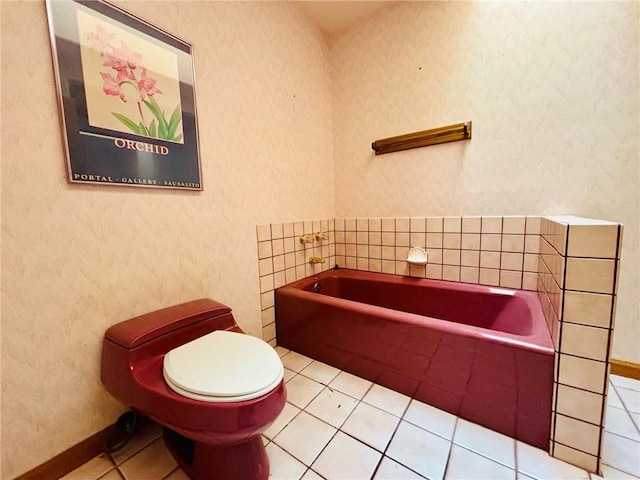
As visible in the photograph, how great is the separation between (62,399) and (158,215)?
77cm

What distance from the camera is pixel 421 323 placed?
3.96 feet

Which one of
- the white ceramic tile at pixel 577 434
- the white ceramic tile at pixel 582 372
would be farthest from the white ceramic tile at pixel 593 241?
the white ceramic tile at pixel 577 434

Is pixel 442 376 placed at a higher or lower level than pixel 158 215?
lower

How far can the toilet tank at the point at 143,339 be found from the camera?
3.02ft

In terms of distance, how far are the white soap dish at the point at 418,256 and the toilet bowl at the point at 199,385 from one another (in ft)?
4.24

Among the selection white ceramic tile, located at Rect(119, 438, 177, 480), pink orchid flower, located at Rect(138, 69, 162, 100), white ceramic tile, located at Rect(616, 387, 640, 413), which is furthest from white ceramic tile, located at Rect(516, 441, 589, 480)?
pink orchid flower, located at Rect(138, 69, 162, 100)

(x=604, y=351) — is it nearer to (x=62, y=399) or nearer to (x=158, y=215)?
(x=158, y=215)

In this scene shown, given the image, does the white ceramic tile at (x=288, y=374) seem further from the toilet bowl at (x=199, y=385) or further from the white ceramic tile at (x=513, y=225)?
the white ceramic tile at (x=513, y=225)

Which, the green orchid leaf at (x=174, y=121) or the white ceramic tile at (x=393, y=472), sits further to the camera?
the green orchid leaf at (x=174, y=121)

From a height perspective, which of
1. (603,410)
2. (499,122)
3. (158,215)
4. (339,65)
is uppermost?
(339,65)

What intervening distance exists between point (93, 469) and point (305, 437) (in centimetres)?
81

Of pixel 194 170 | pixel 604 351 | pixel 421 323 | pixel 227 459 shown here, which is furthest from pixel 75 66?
pixel 604 351

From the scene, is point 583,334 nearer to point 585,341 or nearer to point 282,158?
point 585,341

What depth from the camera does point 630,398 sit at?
123 centimetres
